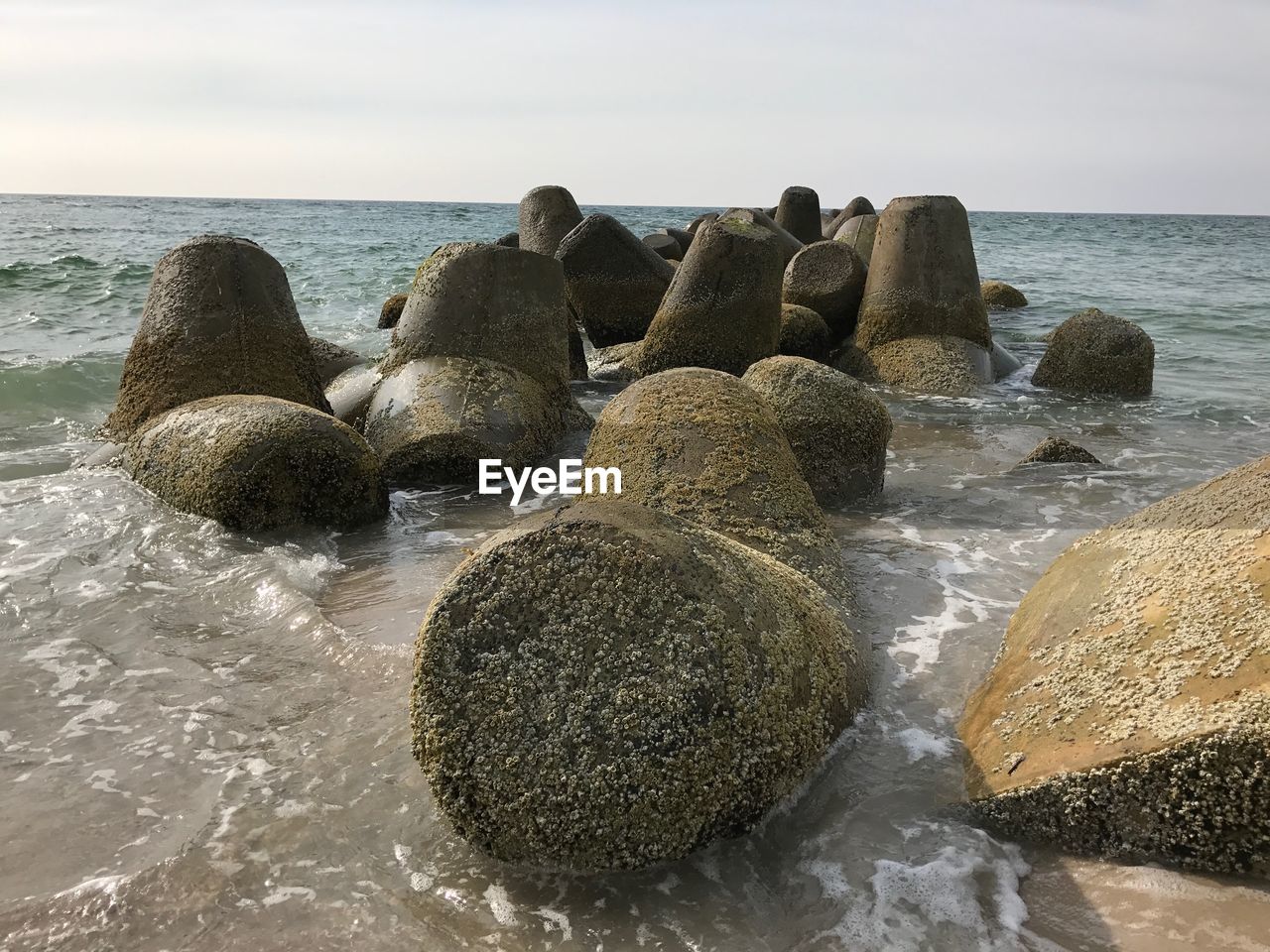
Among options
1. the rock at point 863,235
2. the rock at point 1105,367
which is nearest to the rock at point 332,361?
the rock at point 1105,367

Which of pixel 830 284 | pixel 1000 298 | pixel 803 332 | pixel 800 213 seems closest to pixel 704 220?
pixel 830 284

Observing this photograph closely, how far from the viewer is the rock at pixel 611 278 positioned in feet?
32.8

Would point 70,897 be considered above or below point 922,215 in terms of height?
below

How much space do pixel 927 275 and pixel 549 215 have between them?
4.16 meters

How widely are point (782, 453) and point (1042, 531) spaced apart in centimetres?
166

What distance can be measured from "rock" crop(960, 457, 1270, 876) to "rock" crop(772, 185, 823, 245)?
1222 cm

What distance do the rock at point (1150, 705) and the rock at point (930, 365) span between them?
5795 mm

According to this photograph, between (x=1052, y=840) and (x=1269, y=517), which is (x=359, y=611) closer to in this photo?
(x=1052, y=840)

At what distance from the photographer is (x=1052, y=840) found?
2447 millimetres

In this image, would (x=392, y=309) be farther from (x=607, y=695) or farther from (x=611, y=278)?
(x=607, y=695)

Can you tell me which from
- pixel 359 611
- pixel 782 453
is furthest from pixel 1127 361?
pixel 359 611

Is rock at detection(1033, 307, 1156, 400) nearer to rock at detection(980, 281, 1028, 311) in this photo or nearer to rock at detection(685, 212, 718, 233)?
rock at detection(685, 212, 718, 233)

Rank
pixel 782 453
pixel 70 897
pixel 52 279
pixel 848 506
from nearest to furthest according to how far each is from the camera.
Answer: pixel 70 897
pixel 782 453
pixel 848 506
pixel 52 279

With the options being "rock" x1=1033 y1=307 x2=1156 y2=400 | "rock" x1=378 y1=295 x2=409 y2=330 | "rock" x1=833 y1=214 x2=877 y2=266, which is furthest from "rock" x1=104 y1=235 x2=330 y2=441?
"rock" x1=833 y1=214 x2=877 y2=266
